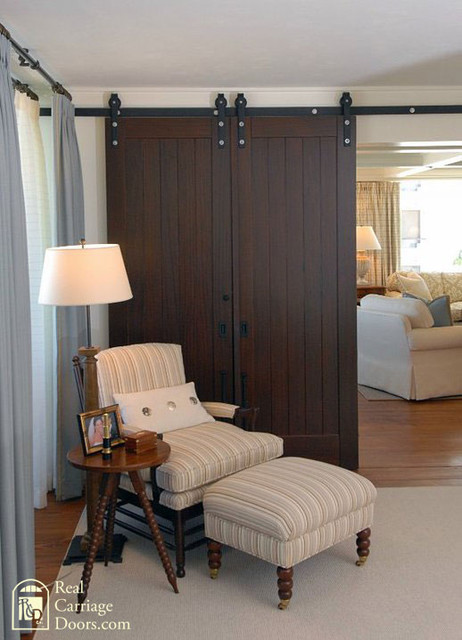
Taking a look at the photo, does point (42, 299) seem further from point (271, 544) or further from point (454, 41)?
point (454, 41)

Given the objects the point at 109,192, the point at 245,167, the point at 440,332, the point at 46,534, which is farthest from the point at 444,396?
the point at 46,534

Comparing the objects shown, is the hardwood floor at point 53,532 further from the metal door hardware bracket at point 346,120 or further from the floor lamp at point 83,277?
the metal door hardware bracket at point 346,120

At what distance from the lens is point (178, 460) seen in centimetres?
353

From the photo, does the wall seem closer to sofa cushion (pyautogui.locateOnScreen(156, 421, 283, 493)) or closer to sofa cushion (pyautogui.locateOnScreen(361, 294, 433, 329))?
sofa cushion (pyautogui.locateOnScreen(156, 421, 283, 493))

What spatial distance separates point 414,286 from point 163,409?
6527 mm

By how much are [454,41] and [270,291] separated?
1.85 metres

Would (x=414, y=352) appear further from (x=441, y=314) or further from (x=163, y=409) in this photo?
(x=163, y=409)

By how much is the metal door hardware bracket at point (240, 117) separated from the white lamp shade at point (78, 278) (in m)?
1.74

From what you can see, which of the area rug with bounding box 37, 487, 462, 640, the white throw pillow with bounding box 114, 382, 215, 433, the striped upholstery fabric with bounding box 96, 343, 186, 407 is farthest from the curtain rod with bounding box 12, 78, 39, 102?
the area rug with bounding box 37, 487, 462, 640

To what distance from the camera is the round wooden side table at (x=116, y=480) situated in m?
3.19

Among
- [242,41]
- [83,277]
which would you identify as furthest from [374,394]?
[83,277]

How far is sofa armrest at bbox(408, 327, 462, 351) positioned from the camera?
704 centimetres

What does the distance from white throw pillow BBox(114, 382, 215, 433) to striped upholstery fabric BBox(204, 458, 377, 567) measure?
2.00 feet

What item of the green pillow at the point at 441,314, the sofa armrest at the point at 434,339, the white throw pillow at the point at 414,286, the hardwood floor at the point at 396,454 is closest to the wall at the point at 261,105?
the hardwood floor at the point at 396,454
